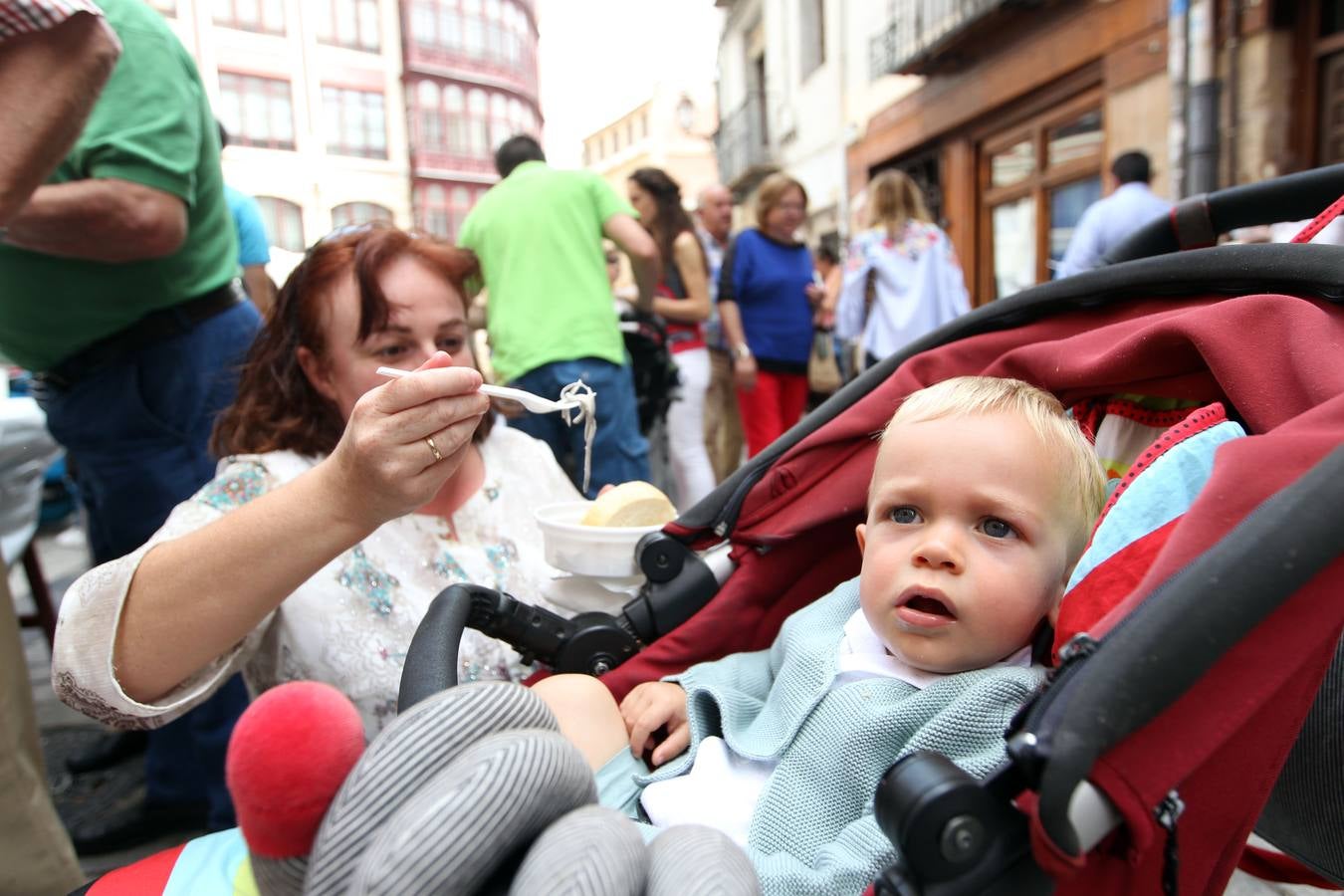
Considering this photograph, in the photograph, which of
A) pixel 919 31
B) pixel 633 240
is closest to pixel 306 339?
pixel 633 240

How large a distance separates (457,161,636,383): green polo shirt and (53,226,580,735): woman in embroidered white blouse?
84 centimetres

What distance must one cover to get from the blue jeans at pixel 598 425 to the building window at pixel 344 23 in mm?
1166

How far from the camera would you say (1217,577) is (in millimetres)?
596

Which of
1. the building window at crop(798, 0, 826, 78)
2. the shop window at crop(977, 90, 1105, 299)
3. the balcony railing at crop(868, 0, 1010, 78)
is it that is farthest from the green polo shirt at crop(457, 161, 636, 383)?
the building window at crop(798, 0, 826, 78)

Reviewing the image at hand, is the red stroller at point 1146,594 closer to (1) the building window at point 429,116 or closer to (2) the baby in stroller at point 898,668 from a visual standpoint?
(2) the baby in stroller at point 898,668

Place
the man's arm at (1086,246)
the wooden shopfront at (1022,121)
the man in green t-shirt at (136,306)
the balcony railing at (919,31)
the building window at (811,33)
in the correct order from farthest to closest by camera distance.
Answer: the building window at (811,33), the balcony railing at (919,31), the wooden shopfront at (1022,121), the man's arm at (1086,246), the man in green t-shirt at (136,306)

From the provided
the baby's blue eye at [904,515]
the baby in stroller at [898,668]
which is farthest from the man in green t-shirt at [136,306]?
the baby's blue eye at [904,515]

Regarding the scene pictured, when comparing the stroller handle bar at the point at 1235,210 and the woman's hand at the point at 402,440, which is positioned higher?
the stroller handle bar at the point at 1235,210

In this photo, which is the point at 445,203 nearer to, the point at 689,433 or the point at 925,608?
the point at 689,433

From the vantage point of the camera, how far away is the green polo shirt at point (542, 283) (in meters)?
2.48

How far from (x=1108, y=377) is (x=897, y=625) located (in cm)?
39

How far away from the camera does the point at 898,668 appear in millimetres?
1054

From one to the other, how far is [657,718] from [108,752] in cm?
218

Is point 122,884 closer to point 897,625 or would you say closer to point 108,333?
point 897,625
